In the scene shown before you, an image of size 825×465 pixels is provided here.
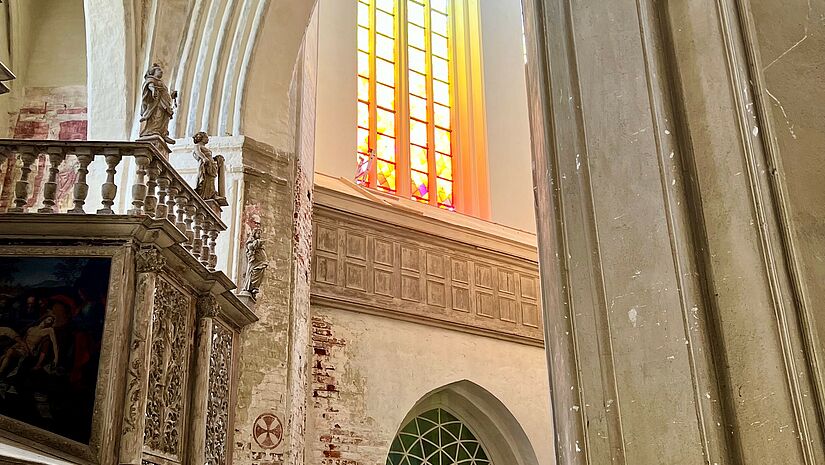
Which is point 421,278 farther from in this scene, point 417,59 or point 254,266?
point 417,59

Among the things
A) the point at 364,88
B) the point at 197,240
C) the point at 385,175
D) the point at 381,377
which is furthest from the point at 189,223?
the point at 364,88

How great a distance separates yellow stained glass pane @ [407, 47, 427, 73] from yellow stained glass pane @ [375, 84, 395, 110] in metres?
0.70

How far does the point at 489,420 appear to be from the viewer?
1130 cm

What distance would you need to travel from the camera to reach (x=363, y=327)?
9945 millimetres

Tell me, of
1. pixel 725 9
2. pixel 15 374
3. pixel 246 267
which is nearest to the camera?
pixel 725 9

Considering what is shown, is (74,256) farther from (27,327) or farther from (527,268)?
(527,268)

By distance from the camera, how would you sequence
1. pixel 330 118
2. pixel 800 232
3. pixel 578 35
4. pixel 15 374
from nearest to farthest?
1. pixel 800 232
2. pixel 578 35
3. pixel 15 374
4. pixel 330 118

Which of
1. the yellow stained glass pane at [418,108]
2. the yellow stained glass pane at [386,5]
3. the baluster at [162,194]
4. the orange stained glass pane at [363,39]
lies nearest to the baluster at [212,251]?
the baluster at [162,194]

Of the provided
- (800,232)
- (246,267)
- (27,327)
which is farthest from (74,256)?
(800,232)

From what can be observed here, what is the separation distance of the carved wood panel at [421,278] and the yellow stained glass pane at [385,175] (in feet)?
5.74

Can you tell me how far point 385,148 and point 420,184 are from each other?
0.82 metres

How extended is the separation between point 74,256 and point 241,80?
428 cm

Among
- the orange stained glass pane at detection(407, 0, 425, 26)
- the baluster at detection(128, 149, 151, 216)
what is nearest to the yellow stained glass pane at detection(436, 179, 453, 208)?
the orange stained glass pane at detection(407, 0, 425, 26)

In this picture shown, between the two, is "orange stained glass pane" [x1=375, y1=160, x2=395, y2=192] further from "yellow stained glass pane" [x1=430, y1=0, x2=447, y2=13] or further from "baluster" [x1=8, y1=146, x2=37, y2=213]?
"baluster" [x1=8, y1=146, x2=37, y2=213]
